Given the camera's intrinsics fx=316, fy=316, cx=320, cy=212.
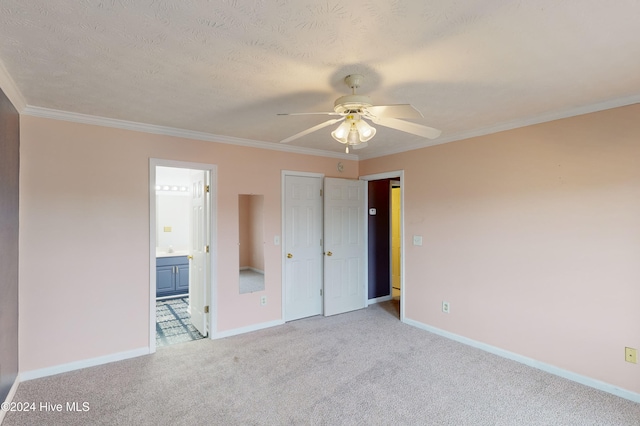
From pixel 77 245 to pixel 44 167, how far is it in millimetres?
732

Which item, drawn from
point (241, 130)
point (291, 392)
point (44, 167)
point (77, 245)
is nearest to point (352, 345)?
point (291, 392)

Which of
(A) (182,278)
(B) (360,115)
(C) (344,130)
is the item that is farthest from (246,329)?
(B) (360,115)

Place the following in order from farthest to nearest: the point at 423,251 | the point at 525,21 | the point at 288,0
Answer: the point at 423,251 → the point at 525,21 → the point at 288,0

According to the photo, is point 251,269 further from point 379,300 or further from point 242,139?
point 379,300

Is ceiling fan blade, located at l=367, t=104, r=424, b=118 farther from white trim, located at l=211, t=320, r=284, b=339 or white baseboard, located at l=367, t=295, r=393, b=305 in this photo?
white baseboard, located at l=367, t=295, r=393, b=305

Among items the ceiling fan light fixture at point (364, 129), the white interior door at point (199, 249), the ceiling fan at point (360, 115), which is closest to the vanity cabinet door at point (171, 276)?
the white interior door at point (199, 249)

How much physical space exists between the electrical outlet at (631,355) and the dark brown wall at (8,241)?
458 centimetres

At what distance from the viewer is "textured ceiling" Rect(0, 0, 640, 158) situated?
4.70 ft

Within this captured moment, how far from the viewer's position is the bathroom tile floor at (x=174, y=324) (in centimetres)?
369

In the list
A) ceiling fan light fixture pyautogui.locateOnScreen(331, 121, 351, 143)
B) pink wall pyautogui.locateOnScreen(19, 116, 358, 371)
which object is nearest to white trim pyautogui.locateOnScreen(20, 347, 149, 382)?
pink wall pyautogui.locateOnScreen(19, 116, 358, 371)

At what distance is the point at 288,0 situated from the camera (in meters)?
1.36

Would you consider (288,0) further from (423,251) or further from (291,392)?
(423,251)

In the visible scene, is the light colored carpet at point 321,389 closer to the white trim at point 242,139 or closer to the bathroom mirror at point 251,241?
the bathroom mirror at point 251,241

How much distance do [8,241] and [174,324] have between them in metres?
2.27
